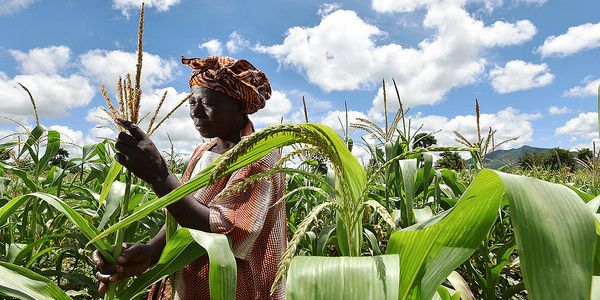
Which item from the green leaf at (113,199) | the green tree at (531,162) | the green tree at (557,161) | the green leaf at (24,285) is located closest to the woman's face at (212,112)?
the green leaf at (113,199)

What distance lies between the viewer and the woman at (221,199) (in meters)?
1.05

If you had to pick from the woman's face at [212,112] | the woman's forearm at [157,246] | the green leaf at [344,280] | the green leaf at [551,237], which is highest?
the woman's face at [212,112]

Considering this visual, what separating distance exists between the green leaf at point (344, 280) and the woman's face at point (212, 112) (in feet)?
3.31

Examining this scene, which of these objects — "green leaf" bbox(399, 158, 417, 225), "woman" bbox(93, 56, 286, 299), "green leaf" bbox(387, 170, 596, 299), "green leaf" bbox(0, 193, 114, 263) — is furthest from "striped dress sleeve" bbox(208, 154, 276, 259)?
"green leaf" bbox(387, 170, 596, 299)

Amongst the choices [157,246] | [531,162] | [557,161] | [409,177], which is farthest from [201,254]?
[531,162]

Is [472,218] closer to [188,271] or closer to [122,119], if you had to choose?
[122,119]

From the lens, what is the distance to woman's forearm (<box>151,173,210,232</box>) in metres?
1.08

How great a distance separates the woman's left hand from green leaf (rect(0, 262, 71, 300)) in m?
0.35

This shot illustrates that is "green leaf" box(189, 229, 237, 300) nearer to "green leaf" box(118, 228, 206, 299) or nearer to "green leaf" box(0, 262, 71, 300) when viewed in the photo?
"green leaf" box(118, 228, 206, 299)

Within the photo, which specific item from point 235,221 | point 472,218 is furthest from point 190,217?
point 472,218

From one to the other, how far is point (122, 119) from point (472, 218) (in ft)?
2.61

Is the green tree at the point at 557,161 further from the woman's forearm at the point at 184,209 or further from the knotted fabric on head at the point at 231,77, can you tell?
the woman's forearm at the point at 184,209

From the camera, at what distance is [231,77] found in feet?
5.08

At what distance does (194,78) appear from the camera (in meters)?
1.59
